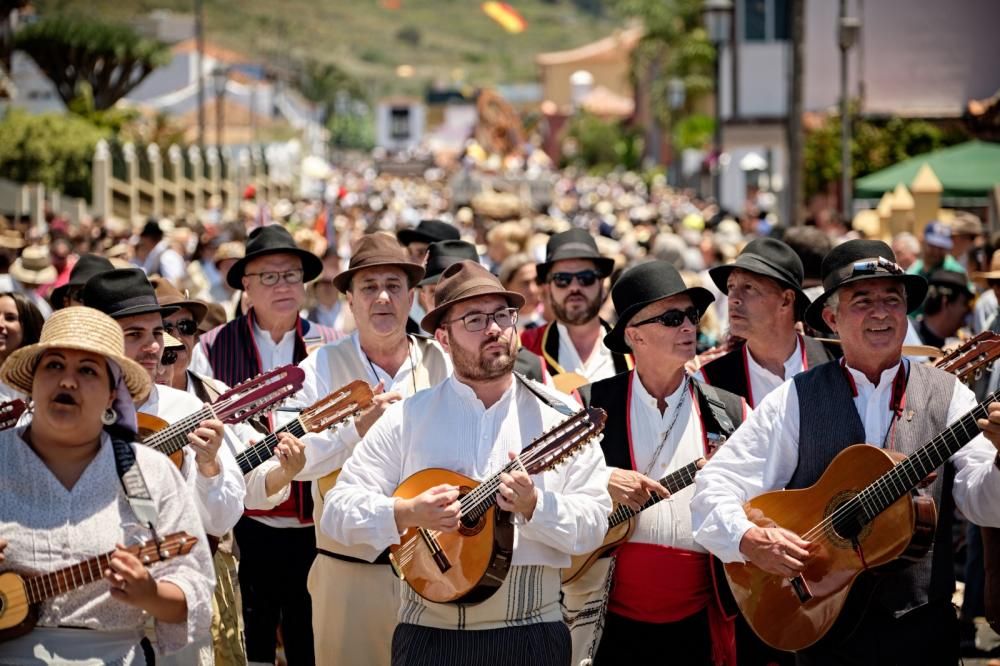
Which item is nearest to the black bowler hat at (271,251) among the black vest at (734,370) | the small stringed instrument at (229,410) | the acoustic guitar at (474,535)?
the small stringed instrument at (229,410)

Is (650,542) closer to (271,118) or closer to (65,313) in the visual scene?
(65,313)

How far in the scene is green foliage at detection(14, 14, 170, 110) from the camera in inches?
2849

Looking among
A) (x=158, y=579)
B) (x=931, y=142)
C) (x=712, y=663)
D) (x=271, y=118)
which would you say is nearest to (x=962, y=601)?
(x=712, y=663)

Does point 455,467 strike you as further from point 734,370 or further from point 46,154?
point 46,154

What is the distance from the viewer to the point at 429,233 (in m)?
10.7

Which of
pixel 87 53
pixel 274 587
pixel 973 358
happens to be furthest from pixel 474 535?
pixel 87 53

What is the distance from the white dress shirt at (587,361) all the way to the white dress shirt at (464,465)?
8.72 feet

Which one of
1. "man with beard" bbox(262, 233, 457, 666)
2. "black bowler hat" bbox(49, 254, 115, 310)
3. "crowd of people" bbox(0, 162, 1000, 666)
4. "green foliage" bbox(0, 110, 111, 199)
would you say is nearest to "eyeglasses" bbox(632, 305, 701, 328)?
"crowd of people" bbox(0, 162, 1000, 666)

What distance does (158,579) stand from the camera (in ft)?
14.7

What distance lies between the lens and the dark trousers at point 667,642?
598 cm

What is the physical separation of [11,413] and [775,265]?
3411 mm

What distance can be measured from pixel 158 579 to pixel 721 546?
199cm

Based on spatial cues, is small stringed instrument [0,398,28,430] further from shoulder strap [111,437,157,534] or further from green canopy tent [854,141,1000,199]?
green canopy tent [854,141,1000,199]

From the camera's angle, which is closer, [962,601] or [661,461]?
[661,461]
